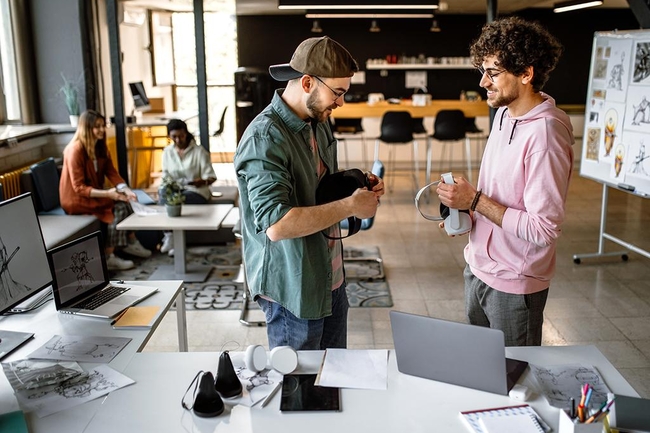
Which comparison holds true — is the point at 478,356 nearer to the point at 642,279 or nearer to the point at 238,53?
the point at 642,279

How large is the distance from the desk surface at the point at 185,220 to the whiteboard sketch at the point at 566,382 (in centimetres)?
347

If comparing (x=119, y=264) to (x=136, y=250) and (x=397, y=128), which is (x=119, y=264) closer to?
(x=136, y=250)

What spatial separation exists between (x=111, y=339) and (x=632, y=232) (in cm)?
599

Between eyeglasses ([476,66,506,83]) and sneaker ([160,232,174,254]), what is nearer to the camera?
Answer: eyeglasses ([476,66,506,83])

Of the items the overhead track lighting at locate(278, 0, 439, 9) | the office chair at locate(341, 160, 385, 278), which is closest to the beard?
the office chair at locate(341, 160, 385, 278)

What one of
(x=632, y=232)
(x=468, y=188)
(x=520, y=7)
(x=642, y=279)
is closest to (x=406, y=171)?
(x=520, y=7)

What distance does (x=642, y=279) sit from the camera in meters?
5.52

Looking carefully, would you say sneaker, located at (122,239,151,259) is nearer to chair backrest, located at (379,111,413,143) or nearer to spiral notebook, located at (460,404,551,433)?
chair backrest, located at (379,111,413,143)

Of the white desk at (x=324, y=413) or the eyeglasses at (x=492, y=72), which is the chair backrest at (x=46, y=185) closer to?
the white desk at (x=324, y=413)

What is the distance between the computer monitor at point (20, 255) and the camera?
248 cm

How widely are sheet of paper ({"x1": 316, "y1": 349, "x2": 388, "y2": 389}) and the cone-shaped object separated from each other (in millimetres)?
329

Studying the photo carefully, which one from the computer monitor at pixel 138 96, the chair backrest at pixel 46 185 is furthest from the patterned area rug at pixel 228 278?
the computer monitor at pixel 138 96

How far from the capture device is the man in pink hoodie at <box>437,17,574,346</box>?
2.24 metres

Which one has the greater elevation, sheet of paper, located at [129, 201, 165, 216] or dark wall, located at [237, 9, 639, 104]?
dark wall, located at [237, 9, 639, 104]
